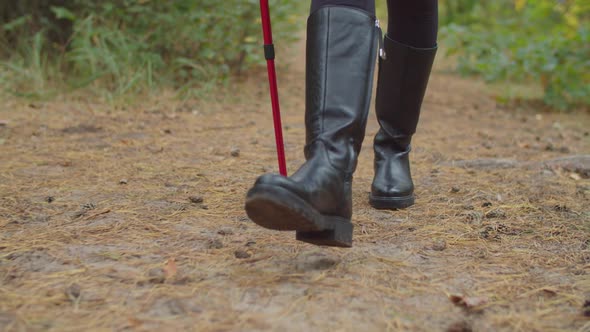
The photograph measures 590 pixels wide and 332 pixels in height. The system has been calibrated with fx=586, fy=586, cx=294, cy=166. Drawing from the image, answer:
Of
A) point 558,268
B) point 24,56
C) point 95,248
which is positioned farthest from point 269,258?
point 24,56

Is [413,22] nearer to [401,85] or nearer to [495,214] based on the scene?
[401,85]

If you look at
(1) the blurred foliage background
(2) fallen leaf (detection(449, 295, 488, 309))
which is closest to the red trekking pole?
(2) fallen leaf (detection(449, 295, 488, 309))

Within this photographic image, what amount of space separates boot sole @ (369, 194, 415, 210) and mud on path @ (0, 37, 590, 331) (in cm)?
4

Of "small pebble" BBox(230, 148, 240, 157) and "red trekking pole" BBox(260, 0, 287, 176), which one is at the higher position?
"red trekking pole" BBox(260, 0, 287, 176)

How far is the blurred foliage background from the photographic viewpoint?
4.06 metres

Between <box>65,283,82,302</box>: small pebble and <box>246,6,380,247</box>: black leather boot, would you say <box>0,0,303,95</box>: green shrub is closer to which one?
<box>246,6,380,247</box>: black leather boot

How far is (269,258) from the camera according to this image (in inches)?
54.1

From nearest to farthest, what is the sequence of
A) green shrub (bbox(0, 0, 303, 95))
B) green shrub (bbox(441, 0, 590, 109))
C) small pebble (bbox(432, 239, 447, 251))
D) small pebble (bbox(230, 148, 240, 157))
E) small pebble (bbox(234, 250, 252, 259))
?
small pebble (bbox(234, 250, 252, 259)), small pebble (bbox(432, 239, 447, 251)), small pebble (bbox(230, 148, 240, 157)), green shrub (bbox(0, 0, 303, 95)), green shrub (bbox(441, 0, 590, 109))

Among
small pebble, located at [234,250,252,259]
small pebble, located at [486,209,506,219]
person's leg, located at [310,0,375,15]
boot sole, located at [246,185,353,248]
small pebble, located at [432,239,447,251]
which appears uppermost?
person's leg, located at [310,0,375,15]

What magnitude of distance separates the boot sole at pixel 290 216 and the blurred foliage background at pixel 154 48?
118 inches

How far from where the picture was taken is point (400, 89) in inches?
76.4

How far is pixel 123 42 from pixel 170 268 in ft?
10.4

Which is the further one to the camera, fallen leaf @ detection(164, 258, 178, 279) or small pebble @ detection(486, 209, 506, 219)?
small pebble @ detection(486, 209, 506, 219)

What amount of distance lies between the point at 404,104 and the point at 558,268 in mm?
777
